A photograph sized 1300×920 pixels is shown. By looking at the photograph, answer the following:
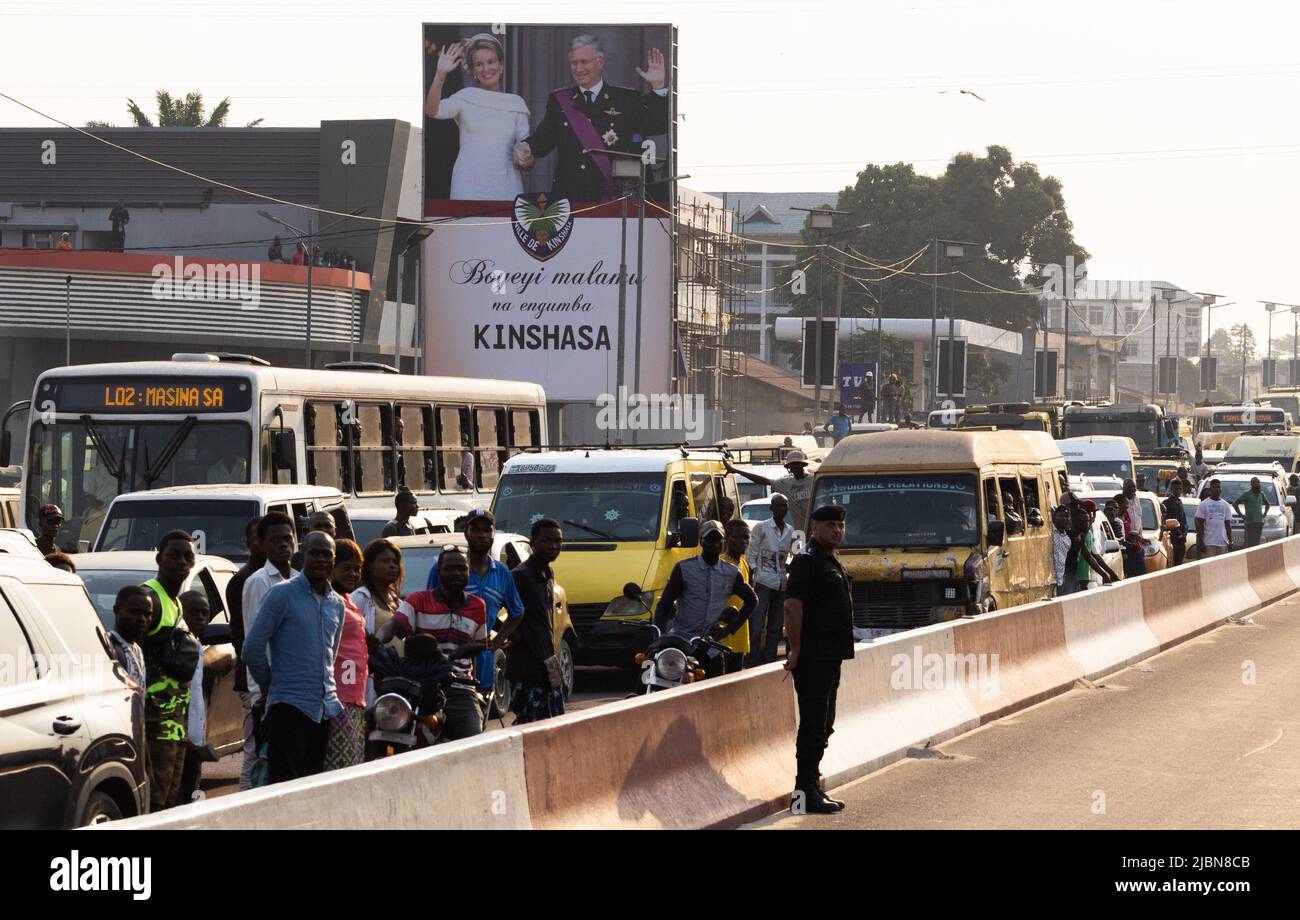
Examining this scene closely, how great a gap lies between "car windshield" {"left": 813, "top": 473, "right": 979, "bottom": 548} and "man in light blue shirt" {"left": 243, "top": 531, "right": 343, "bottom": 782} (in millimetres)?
10915

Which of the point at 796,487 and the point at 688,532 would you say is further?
the point at 796,487

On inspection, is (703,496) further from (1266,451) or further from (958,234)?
(958,234)

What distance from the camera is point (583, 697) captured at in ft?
60.5

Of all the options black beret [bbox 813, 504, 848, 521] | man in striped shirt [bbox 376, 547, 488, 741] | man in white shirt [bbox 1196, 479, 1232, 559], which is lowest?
man in white shirt [bbox 1196, 479, 1232, 559]

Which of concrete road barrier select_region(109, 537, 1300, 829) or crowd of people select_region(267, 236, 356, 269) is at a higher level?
crowd of people select_region(267, 236, 356, 269)

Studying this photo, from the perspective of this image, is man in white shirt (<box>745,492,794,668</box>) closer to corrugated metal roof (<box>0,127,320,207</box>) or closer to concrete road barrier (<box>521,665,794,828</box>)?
concrete road barrier (<box>521,665,794,828</box>)

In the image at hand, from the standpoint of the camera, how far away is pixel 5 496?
2553 centimetres

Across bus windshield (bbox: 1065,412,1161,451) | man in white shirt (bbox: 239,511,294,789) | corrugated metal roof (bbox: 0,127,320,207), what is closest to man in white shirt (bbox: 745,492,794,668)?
man in white shirt (bbox: 239,511,294,789)

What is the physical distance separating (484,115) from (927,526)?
141 feet

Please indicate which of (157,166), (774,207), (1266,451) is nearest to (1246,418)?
(1266,451)

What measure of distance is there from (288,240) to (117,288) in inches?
378

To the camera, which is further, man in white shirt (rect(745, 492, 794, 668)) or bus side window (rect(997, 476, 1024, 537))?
bus side window (rect(997, 476, 1024, 537))

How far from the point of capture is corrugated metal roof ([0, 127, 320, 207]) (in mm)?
72562

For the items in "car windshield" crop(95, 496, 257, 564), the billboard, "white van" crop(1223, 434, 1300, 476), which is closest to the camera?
"car windshield" crop(95, 496, 257, 564)
